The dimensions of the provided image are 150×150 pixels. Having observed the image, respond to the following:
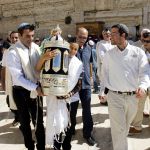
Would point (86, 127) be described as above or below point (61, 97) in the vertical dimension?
below

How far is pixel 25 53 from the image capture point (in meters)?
4.24

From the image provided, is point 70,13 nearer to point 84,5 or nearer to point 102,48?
point 84,5

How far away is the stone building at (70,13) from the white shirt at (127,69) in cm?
810

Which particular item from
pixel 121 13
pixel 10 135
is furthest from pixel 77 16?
pixel 10 135

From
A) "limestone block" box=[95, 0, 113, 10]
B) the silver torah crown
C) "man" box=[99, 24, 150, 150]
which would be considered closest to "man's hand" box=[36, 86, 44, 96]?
the silver torah crown

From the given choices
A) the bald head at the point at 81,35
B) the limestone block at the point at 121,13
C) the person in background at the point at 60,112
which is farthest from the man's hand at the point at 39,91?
the limestone block at the point at 121,13

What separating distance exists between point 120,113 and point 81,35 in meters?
1.34

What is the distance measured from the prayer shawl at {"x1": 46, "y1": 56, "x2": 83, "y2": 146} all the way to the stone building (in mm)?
8406

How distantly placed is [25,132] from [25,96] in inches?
18.8

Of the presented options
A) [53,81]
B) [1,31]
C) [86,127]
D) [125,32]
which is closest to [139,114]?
[86,127]

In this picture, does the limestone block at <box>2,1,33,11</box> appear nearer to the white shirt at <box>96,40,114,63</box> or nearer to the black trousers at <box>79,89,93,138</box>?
the white shirt at <box>96,40,114,63</box>

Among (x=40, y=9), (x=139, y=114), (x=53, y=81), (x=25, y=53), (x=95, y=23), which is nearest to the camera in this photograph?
(x=53, y=81)

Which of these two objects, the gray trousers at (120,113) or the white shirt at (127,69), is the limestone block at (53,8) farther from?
the gray trousers at (120,113)

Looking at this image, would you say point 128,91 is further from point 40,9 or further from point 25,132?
point 40,9
